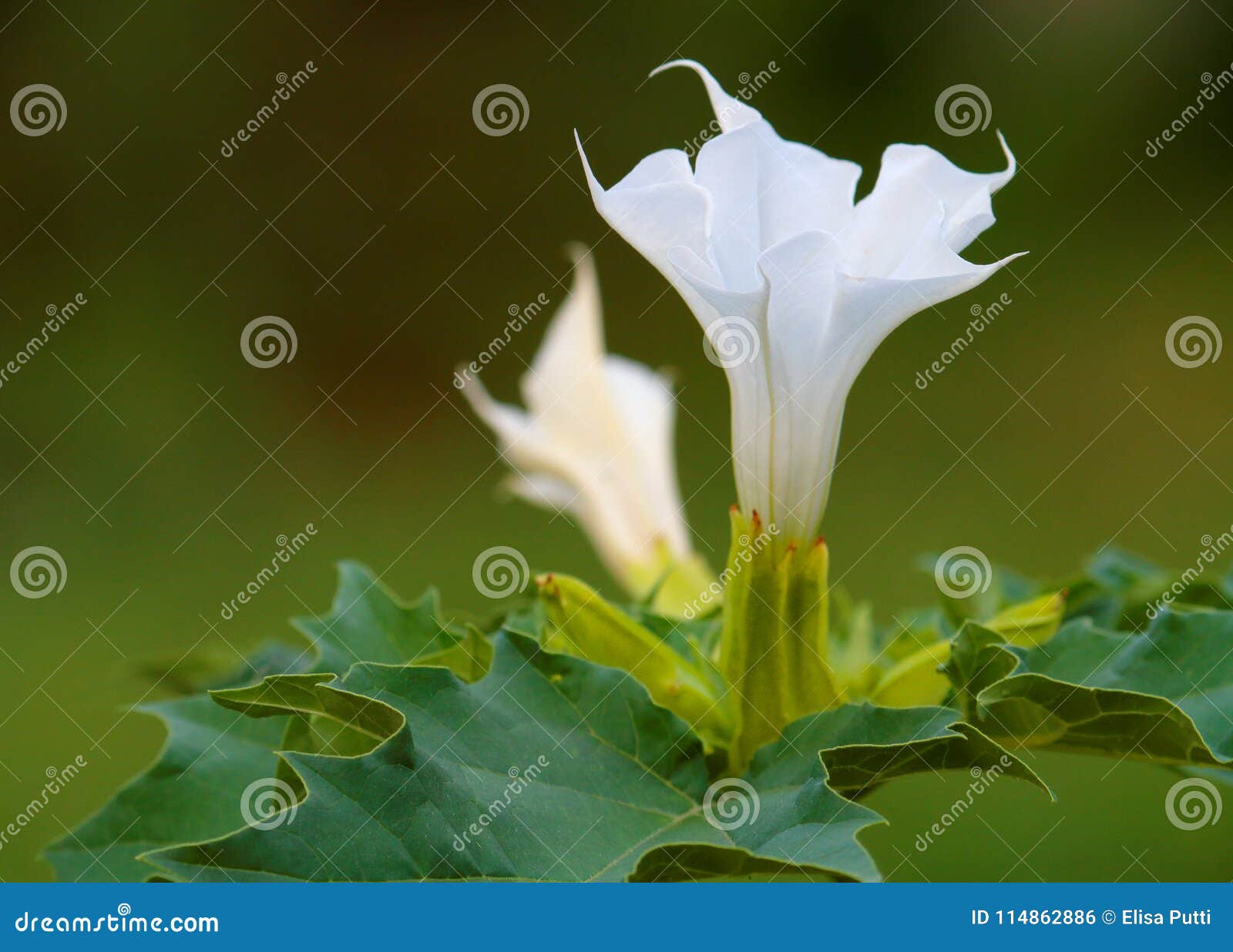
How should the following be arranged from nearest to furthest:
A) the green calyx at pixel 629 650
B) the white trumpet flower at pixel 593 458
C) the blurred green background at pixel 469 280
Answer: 1. the green calyx at pixel 629 650
2. the white trumpet flower at pixel 593 458
3. the blurred green background at pixel 469 280

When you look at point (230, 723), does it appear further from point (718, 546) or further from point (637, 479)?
point (718, 546)

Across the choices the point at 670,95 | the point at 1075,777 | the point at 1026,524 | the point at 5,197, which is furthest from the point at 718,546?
the point at 5,197

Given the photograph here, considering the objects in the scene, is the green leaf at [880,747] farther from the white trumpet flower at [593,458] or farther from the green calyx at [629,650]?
the white trumpet flower at [593,458]

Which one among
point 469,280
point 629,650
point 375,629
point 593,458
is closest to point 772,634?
point 629,650

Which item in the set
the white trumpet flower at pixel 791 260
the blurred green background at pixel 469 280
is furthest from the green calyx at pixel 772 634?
the blurred green background at pixel 469 280

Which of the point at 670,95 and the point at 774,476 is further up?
the point at 670,95

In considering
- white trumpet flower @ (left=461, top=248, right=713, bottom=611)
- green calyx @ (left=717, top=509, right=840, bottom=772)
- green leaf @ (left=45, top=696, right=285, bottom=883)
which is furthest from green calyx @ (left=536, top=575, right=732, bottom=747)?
white trumpet flower @ (left=461, top=248, right=713, bottom=611)

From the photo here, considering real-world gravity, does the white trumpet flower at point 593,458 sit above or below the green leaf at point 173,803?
above
